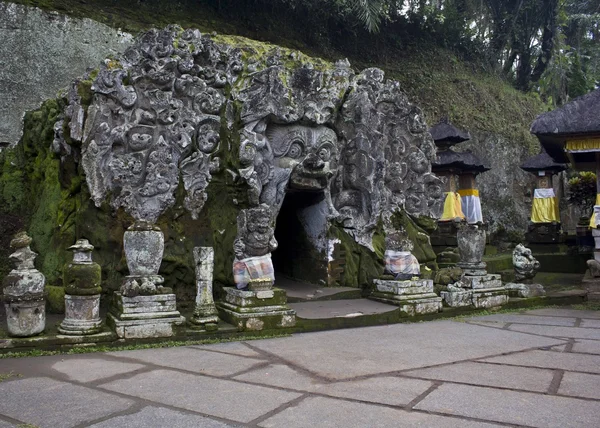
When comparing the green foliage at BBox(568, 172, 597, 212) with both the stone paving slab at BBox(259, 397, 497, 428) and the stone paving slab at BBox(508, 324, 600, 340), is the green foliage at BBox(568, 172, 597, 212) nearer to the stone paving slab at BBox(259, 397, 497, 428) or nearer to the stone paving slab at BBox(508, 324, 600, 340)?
the stone paving slab at BBox(508, 324, 600, 340)

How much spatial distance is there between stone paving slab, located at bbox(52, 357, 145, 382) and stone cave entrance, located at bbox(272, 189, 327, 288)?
435 cm

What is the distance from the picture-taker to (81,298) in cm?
576

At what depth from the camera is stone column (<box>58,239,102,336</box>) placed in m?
5.72

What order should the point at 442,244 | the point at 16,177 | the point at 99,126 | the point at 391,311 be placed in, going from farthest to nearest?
the point at 442,244, the point at 16,177, the point at 391,311, the point at 99,126

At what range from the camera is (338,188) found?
9.44 metres

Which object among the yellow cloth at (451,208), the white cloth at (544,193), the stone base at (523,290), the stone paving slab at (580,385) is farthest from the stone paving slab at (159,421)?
the white cloth at (544,193)

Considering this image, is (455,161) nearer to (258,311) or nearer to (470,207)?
(470,207)

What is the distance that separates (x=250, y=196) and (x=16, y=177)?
423cm

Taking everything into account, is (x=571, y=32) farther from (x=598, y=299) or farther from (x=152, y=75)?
(x=152, y=75)

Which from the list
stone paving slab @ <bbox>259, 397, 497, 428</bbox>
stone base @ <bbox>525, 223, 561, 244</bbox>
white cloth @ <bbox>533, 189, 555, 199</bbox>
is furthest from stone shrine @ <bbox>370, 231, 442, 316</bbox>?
white cloth @ <bbox>533, 189, 555, 199</bbox>

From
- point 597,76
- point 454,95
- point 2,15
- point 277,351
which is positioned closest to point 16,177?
point 2,15

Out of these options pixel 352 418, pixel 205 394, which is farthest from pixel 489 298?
pixel 205 394

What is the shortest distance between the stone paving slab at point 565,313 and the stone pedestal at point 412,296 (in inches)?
65.6

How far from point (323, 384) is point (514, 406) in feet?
4.70
